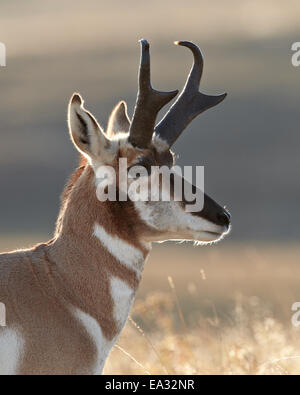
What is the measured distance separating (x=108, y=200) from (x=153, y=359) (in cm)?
304

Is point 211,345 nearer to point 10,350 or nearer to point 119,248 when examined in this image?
point 119,248

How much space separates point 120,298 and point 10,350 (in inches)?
37.9

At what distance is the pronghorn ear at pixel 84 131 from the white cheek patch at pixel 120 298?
98cm

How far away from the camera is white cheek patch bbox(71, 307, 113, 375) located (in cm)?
815

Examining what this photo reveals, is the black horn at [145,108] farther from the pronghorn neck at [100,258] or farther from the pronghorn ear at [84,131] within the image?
the pronghorn neck at [100,258]

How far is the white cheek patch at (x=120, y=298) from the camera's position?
8.30 meters

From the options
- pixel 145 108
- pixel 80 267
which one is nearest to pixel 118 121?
pixel 145 108

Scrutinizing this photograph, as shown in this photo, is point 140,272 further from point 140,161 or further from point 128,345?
point 128,345

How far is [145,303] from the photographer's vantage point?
10.7 metres

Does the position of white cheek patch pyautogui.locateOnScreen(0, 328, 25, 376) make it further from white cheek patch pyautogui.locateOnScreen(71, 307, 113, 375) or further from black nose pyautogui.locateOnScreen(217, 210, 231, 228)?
black nose pyautogui.locateOnScreen(217, 210, 231, 228)

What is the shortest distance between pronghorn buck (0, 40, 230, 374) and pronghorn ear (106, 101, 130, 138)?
0.83 m

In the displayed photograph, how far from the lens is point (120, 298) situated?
8312mm

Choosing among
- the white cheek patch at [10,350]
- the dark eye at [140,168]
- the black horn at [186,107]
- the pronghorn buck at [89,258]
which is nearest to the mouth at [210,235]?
the pronghorn buck at [89,258]
